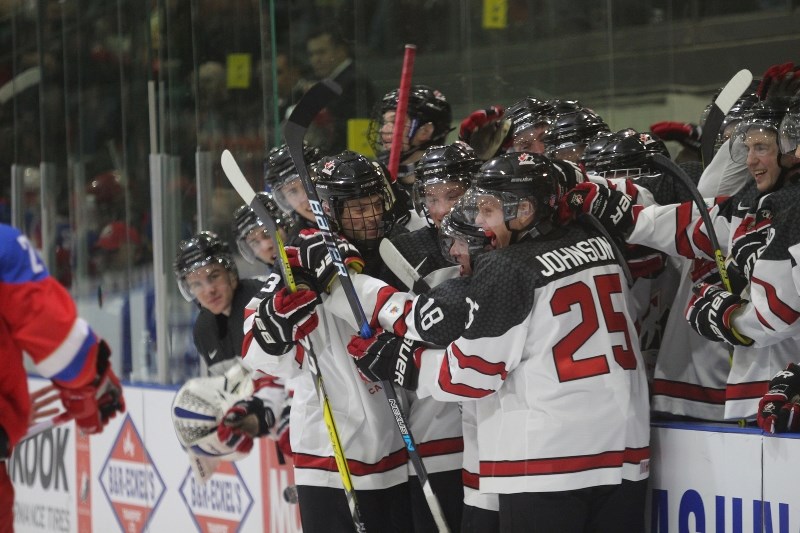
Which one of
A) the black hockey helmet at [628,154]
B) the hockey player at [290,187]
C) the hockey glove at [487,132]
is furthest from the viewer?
the hockey glove at [487,132]

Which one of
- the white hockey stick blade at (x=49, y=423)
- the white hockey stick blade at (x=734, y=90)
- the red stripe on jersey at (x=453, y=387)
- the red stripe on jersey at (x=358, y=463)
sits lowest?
the red stripe on jersey at (x=358, y=463)

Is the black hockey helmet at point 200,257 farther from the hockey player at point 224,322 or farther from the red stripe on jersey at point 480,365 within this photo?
the red stripe on jersey at point 480,365

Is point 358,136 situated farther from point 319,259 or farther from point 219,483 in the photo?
point 319,259

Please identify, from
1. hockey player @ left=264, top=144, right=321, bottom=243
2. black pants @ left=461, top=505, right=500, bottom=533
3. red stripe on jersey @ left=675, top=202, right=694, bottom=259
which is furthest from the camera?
hockey player @ left=264, top=144, right=321, bottom=243

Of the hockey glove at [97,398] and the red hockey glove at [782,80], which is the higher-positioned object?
the red hockey glove at [782,80]

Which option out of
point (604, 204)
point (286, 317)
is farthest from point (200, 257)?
point (604, 204)

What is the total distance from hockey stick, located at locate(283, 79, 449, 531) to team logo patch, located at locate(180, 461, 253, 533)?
4.60 ft

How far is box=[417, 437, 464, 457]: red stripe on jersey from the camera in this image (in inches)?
120

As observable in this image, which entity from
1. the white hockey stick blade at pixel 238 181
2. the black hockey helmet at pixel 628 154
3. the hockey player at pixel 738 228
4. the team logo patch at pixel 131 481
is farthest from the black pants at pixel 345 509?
the team logo patch at pixel 131 481

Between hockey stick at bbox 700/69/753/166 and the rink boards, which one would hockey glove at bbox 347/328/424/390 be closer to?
the rink boards

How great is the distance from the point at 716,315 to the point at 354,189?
2.84 feet

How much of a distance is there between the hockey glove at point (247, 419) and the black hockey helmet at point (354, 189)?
0.84m

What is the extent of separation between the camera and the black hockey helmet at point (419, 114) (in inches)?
151

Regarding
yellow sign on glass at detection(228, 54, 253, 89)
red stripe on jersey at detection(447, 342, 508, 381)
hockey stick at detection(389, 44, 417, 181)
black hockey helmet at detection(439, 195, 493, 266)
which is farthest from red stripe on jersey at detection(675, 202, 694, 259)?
yellow sign on glass at detection(228, 54, 253, 89)
